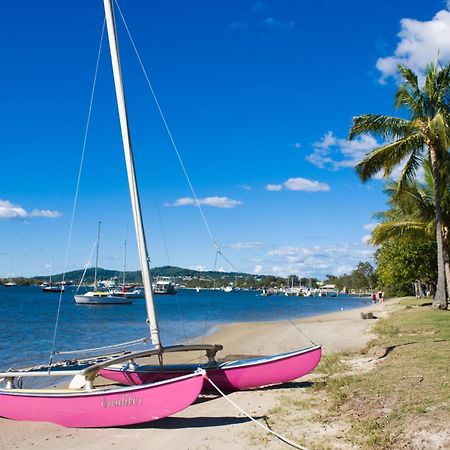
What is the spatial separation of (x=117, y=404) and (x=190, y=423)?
126 cm

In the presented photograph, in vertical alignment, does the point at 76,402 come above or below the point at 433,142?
below

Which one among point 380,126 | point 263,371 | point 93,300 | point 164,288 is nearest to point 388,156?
point 380,126

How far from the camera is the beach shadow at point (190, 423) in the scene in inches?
339

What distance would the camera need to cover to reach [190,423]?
8781mm

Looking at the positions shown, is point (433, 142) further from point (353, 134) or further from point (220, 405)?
point (220, 405)

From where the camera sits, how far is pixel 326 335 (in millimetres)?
22594

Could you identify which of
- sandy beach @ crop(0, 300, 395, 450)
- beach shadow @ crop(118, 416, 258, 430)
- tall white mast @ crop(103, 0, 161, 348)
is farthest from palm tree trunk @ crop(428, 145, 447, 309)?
beach shadow @ crop(118, 416, 258, 430)

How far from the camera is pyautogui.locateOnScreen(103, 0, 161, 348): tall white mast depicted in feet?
34.1

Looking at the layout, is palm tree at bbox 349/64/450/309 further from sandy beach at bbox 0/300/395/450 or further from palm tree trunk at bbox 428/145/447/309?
sandy beach at bbox 0/300/395/450

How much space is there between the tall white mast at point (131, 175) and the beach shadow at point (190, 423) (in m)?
1.83

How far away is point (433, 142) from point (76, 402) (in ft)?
60.0

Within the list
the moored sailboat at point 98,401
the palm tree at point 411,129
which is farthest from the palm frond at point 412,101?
the moored sailboat at point 98,401

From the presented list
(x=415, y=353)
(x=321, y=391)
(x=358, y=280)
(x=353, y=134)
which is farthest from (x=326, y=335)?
(x=358, y=280)

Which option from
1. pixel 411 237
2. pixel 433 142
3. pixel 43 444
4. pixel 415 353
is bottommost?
pixel 43 444
